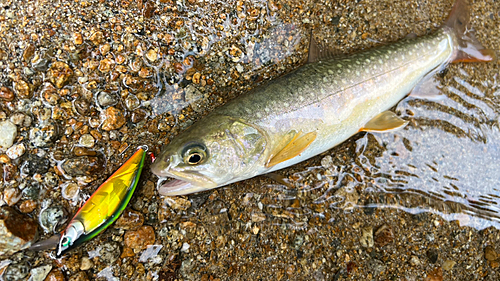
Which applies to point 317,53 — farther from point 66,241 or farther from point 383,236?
point 66,241

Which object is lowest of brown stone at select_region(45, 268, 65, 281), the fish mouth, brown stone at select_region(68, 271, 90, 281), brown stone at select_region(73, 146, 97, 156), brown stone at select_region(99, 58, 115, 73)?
brown stone at select_region(68, 271, 90, 281)

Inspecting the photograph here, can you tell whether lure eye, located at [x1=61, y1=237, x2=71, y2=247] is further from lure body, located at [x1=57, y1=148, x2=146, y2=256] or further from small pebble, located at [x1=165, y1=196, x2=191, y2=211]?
small pebble, located at [x1=165, y1=196, x2=191, y2=211]

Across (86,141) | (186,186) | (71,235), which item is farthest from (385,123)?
(71,235)

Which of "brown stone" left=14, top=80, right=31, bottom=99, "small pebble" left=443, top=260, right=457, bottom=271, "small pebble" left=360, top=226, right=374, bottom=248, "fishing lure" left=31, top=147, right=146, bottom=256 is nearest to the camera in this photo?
A: "fishing lure" left=31, top=147, right=146, bottom=256

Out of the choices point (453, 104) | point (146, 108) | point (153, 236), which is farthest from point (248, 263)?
point (453, 104)

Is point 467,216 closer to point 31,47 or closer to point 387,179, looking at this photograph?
point 387,179

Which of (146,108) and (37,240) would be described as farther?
(146,108)

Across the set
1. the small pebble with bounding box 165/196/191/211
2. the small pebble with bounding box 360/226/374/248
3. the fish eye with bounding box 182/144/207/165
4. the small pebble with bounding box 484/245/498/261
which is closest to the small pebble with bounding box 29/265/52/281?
the small pebble with bounding box 165/196/191/211
